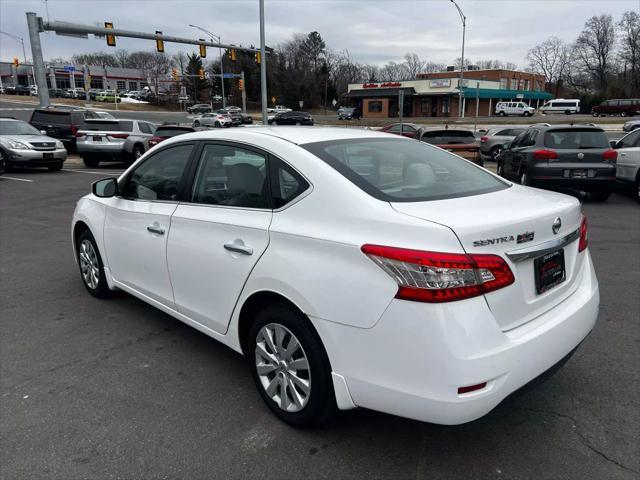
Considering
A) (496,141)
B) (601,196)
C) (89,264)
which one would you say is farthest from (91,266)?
(496,141)

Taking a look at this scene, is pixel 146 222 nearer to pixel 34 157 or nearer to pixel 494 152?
pixel 34 157

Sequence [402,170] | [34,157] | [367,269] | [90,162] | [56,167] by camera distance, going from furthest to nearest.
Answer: [90,162] → [56,167] → [34,157] → [402,170] → [367,269]

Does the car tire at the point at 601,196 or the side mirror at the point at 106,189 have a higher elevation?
the side mirror at the point at 106,189

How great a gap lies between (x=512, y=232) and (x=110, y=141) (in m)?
17.9

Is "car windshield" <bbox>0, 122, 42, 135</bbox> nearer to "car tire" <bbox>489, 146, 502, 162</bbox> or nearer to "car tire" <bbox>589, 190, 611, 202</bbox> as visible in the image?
"car tire" <bbox>589, 190, 611, 202</bbox>

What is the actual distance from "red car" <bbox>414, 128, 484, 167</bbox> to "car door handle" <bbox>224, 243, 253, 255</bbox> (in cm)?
1278

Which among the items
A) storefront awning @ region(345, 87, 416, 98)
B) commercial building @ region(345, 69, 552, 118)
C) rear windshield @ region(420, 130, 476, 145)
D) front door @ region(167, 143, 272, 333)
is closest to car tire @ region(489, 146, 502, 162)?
rear windshield @ region(420, 130, 476, 145)

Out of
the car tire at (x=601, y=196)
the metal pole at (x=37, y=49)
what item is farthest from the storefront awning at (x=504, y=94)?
the car tire at (x=601, y=196)

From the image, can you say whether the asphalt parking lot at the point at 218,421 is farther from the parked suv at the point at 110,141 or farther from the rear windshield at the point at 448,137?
the parked suv at the point at 110,141

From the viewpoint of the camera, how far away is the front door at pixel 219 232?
9.82ft

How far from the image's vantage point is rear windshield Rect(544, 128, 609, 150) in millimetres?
10594

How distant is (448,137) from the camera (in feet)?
51.1

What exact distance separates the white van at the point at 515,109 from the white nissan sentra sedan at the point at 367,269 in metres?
64.7

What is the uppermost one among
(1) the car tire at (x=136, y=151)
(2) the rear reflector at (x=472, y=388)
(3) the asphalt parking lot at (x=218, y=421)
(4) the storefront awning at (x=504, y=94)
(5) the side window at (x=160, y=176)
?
(4) the storefront awning at (x=504, y=94)
